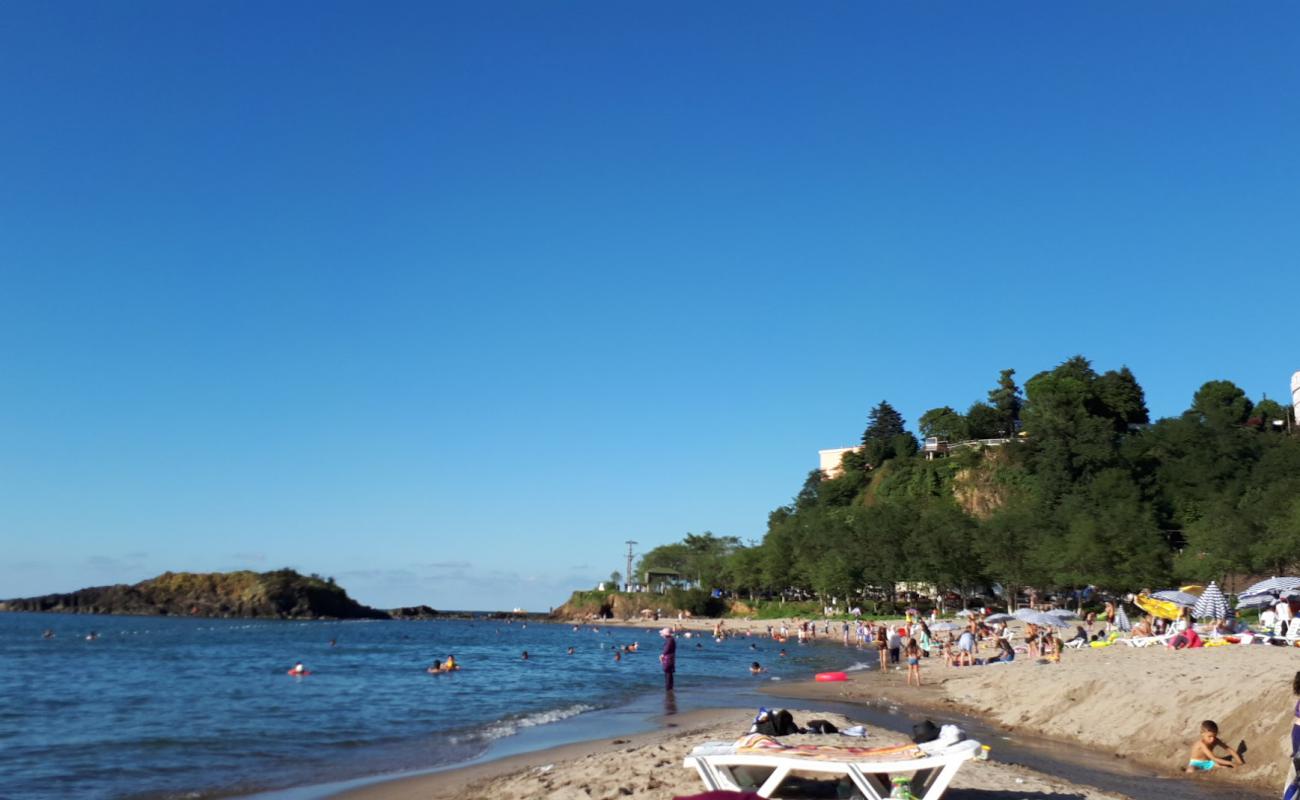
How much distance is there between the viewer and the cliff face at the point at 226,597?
160m

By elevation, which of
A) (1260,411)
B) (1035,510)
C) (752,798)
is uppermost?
(1260,411)

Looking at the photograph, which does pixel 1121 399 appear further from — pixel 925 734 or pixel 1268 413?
pixel 925 734

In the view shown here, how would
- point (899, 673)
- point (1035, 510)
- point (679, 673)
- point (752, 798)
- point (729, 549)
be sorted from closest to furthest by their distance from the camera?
point (752, 798) < point (899, 673) < point (679, 673) < point (1035, 510) < point (729, 549)

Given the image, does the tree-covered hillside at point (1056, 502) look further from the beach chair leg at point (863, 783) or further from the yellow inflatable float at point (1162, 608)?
the beach chair leg at point (863, 783)

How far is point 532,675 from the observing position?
40.5 metres

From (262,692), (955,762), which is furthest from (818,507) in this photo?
(955,762)

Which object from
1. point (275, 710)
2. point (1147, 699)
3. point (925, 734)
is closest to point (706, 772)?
point (925, 734)

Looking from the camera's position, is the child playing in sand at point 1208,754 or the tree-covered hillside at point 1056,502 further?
the tree-covered hillside at point 1056,502

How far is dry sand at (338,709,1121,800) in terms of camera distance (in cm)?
1149

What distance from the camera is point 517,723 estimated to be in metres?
23.7

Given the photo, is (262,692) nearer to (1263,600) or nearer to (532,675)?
(532,675)

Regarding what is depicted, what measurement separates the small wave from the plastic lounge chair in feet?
38.9

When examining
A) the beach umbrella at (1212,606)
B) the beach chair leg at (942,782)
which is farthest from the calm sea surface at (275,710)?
the beach umbrella at (1212,606)

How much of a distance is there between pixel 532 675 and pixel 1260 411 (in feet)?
320
